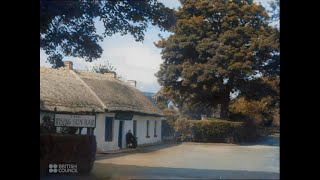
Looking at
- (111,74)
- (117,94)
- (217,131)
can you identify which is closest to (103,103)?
(117,94)

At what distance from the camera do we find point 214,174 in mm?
3527

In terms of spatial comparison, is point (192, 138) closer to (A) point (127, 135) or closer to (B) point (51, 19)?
(A) point (127, 135)

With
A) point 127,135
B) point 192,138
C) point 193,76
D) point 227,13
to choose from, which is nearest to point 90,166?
point 127,135

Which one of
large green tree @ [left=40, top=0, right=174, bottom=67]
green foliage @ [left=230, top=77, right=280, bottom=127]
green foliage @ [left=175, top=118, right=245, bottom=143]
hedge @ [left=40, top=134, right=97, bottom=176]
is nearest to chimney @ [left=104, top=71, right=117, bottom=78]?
large green tree @ [left=40, top=0, right=174, bottom=67]

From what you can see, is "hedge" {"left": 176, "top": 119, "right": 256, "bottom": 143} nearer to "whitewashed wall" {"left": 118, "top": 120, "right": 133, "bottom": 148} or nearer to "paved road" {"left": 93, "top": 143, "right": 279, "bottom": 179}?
"paved road" {"left": 93, "top": 143, "right": 279, "bottom": 179}

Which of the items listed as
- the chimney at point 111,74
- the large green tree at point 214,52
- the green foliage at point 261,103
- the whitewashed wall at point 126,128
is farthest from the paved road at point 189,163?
the chimney at point 111,74

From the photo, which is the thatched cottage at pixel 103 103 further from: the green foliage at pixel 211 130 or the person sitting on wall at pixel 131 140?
the green foliage at pixel 211 130

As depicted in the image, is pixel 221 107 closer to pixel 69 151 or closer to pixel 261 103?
pixel 261 103

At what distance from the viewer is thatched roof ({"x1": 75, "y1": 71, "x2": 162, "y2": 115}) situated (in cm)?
363

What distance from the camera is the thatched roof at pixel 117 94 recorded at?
11.9ft

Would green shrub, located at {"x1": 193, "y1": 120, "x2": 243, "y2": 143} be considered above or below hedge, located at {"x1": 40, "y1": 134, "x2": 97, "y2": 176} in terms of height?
above

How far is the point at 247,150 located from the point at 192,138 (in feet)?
1.49

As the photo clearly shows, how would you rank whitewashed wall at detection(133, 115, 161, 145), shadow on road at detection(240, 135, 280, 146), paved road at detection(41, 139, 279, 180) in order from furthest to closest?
whitewashed wall at detection(133, 115, 161, 145)
paved road at detection(41, 139, 279, 180)
shadow on road at detection(240, 135, 280, 146)

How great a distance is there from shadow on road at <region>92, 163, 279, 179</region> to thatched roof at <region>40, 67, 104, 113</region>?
51cm
